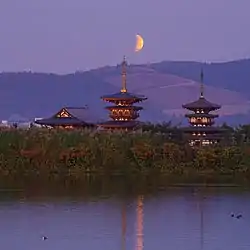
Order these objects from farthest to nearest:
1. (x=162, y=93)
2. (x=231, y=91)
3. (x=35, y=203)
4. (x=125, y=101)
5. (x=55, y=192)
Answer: (x=231, y=91) < (x=162, y=93) < (x=125, y=101) < (x=55, y=192) < (x=35, y=203)

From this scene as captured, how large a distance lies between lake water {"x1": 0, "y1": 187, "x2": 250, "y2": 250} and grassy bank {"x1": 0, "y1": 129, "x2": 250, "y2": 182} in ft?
21.6

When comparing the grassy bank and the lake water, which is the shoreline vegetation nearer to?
the grassy bank

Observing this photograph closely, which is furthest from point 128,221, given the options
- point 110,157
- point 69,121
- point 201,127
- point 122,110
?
point 69,121

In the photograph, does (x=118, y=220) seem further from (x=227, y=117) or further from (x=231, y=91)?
(x=231, y=91)

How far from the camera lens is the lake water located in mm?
14953

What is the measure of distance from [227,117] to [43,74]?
94.2ft

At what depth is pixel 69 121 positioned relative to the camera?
40.6 metres

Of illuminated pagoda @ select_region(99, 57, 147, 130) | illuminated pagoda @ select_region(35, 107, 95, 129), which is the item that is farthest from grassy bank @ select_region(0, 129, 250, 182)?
illuminated pagoda @ select_region(35, 107, 95, 129)

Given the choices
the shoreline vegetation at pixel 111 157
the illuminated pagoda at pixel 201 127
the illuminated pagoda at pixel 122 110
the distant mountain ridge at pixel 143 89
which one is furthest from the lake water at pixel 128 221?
the distant mountain ridge at pixel 143 89

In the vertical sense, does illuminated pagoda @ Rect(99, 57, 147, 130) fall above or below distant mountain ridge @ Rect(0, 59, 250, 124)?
below

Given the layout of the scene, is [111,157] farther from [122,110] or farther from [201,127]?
[122,110]

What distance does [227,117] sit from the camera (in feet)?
269

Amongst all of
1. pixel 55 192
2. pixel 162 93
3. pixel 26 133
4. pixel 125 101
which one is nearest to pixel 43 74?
pixel 162 93

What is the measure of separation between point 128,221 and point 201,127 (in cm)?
1943
